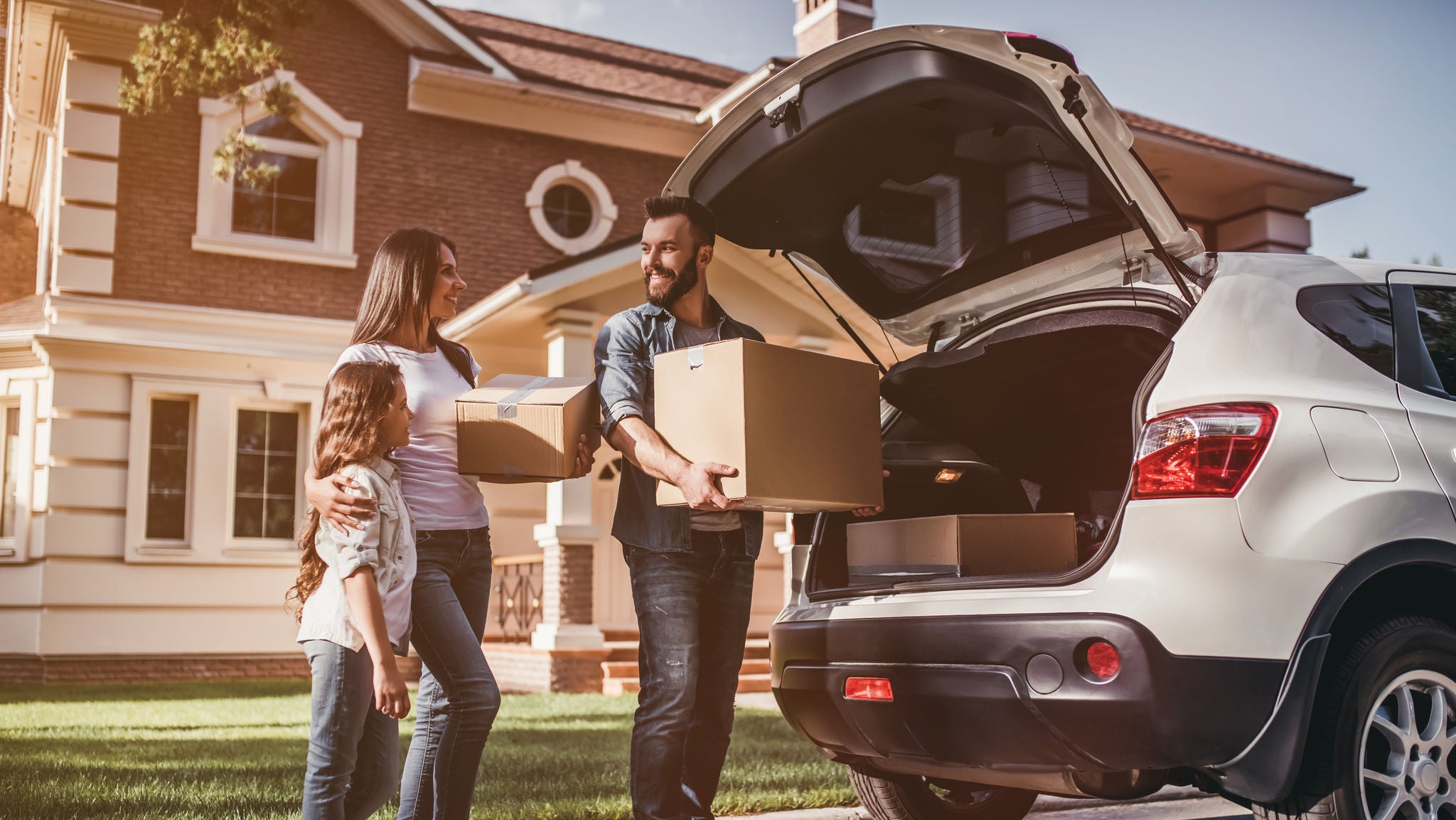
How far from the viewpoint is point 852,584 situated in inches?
165

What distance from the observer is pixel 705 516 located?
3660 millimetres

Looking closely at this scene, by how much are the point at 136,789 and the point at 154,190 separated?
30.2 feet

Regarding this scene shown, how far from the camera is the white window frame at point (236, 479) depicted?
42.8 feet

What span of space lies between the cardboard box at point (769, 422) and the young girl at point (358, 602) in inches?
29.7

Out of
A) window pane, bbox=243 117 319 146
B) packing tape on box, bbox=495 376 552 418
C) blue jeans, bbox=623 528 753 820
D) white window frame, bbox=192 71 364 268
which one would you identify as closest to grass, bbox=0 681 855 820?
blue jeans, bbox=623 528 753 820

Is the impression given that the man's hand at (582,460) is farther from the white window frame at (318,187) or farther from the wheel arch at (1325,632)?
the white window frame at (318,187)

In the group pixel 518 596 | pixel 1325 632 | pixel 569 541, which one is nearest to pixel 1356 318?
pixel 1325 632

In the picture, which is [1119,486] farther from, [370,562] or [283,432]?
[283,432]

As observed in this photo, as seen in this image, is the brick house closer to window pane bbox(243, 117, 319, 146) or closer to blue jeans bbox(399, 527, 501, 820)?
window pane bbox(243, 117, 319, 146)

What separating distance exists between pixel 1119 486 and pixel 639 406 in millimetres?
1873

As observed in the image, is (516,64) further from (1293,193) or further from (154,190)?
(1293,193)

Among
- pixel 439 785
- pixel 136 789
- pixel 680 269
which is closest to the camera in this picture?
pixel 439 785

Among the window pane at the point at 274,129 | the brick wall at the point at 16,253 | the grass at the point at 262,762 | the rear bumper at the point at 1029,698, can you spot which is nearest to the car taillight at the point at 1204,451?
the rear bumper at the point at 1029,698

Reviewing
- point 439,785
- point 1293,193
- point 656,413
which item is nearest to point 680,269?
point 656,413
